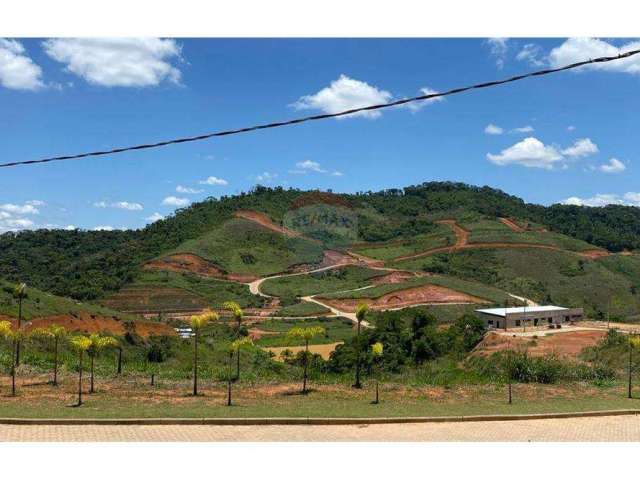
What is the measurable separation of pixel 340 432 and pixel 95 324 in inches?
1141

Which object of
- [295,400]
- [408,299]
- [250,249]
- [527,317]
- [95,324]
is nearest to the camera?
[295,400]

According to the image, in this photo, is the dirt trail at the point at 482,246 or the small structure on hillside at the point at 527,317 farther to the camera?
the dirt trail at the point at 482,246

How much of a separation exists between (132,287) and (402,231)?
5467 cm

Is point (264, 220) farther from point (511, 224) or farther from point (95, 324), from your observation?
point (95, 324)

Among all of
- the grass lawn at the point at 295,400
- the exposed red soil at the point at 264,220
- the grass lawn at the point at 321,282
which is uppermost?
the exposed red soil at the point at 264,220

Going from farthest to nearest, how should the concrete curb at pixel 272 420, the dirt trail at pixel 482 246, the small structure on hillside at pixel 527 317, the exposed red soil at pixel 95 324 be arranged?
the dirt trail at pixel 482 246
the small structure on hillside at pixel 527 317
the exposed red soil at pixel 95 324
the concrete curb at pixel 272 420

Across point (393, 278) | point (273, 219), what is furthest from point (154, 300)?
point (273, 219)

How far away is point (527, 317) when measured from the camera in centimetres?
4347

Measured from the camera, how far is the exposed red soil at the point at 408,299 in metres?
61.7

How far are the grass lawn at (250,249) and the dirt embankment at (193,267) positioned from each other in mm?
1463

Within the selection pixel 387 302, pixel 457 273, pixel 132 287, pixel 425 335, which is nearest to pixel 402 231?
pixel 457 273

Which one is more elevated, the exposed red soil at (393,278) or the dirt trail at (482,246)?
the dirt trail at (482,246)

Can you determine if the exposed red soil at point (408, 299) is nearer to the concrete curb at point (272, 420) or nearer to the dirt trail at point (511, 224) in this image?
the dirt trail at point (511, 224)

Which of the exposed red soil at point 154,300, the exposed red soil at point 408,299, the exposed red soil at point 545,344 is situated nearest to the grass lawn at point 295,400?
the exposed red soil at point 545,344
